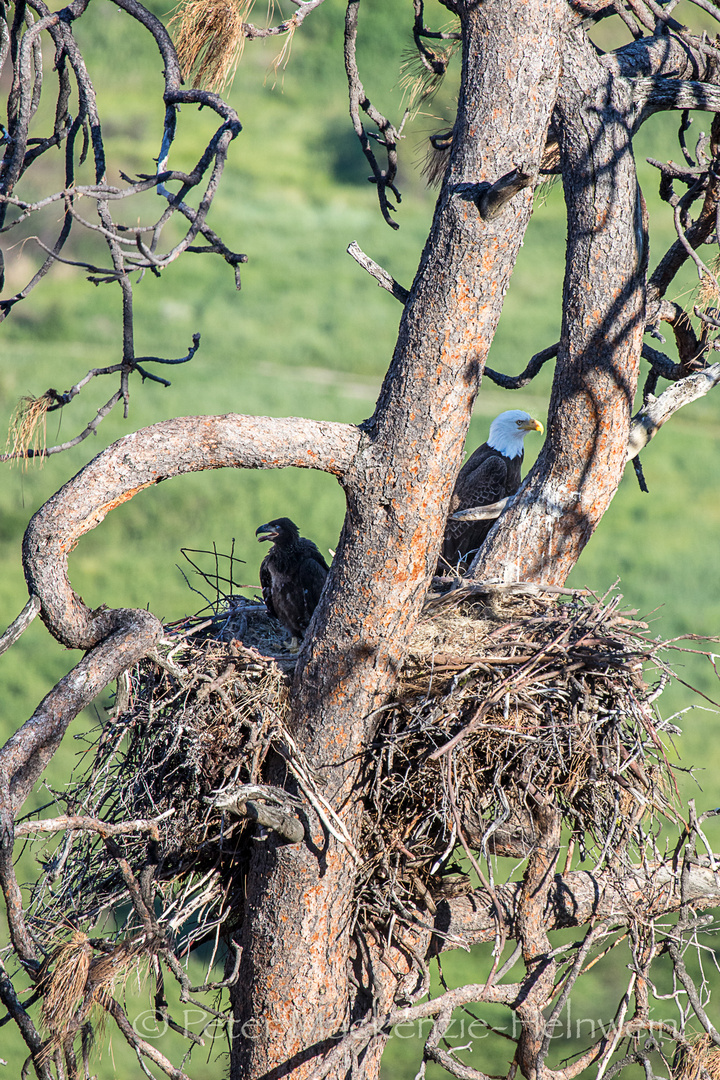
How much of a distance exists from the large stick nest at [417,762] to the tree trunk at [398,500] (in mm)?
128

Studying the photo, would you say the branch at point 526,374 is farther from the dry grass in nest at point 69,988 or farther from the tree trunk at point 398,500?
the dry grass in nest at point 69,988

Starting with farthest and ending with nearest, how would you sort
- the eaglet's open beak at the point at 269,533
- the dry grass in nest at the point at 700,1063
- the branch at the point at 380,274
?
the eaglet's open beak at the point at 269,533 < the dry grass in nest at the point at 700,1063 < the branch at the point at 380,274

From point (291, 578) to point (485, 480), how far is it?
4.88 feet

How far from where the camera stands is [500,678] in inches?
108

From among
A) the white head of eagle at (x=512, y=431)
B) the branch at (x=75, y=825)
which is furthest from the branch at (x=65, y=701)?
the white head of eagle at (x=512, y=431)

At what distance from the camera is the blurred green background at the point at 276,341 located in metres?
9.48

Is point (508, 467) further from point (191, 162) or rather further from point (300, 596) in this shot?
point (191, 162)

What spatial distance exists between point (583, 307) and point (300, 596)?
153 cm

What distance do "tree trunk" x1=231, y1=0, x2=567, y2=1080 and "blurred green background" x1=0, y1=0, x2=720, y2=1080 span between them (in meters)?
5.74

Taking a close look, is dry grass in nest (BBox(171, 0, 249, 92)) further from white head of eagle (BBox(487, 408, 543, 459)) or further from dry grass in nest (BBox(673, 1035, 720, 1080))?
dry grass in nest (BBox(673, 1035, 720, 1080))

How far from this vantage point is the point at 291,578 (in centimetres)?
370

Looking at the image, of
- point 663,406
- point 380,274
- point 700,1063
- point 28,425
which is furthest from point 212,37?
point 700,1063

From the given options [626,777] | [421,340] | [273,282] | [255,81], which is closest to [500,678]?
[626,777]

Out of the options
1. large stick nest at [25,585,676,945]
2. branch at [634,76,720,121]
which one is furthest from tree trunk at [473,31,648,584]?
large stick nest at [25,585,676,945]
